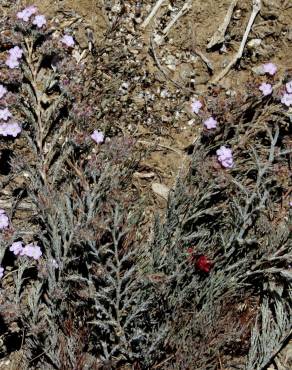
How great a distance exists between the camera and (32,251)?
439cm

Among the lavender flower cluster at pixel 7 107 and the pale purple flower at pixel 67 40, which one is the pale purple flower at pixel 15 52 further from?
the pale purple flower at pixel 67 40

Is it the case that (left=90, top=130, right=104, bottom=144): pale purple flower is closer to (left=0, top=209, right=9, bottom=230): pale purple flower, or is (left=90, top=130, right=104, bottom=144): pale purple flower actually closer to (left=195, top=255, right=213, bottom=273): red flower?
(left=0, top=209, right=9, bottom=230): pale purple flower

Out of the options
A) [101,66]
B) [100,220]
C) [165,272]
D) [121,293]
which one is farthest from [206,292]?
[101,66]

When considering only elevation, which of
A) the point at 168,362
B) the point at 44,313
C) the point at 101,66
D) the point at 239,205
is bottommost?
the point at 168,362

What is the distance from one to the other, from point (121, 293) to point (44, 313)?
1.78ft

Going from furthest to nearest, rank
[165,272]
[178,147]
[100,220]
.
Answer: [178,147]
[165,272]
[100,220]

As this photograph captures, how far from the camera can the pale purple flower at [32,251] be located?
14.4ft

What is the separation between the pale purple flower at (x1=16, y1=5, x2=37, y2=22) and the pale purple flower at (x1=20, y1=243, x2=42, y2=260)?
148 centimetres

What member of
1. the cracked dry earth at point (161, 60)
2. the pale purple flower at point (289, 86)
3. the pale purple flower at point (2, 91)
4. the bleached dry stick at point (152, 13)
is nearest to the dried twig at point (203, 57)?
the cracked dry earth at point (161, 60)

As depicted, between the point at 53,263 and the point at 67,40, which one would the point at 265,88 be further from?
the point at 53,263

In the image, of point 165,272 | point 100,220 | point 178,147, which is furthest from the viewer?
point 178,147

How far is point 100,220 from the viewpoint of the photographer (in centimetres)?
412

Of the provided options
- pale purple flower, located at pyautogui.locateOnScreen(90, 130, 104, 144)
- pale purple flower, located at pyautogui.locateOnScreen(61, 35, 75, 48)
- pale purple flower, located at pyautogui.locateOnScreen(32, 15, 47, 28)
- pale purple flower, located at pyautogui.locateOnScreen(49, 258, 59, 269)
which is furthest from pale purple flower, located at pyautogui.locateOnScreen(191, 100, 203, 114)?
pale purple flower, located at pyautogui.locateOnScreen(49, 258, 59, 269)

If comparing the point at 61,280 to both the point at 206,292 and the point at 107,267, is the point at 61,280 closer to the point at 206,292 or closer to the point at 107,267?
the point at 107,267
